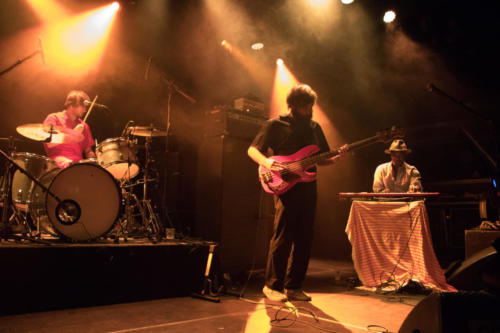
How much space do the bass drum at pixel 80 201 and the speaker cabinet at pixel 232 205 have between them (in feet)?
4.83

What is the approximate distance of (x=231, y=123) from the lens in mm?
4793

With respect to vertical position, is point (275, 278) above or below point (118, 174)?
below

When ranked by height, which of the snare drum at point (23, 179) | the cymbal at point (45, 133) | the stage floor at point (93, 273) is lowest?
the stage floor at point (93, 273)

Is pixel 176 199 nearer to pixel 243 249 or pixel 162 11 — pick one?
pixel 243 249

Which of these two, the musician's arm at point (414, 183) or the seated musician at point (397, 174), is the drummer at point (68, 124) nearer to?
the seated musician at point (397, 174)

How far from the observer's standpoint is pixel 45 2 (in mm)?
5125

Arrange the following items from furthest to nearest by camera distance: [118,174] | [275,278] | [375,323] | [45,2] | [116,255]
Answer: [45,2]
[118,174]
[275,278]
[116,255]
[375,323]

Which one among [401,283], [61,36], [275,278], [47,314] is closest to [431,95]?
[401,283]

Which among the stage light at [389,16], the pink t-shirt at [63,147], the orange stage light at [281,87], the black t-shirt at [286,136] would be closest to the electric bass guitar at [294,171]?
the black t-shirt at [286,136]

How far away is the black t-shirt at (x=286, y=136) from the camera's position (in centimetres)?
348

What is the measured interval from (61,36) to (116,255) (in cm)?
387

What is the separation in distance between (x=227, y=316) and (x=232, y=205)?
2.02 meters

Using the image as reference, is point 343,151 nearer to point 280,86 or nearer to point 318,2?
point 318,2

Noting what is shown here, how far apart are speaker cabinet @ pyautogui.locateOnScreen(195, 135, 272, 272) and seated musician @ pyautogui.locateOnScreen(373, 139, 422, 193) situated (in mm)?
1569
